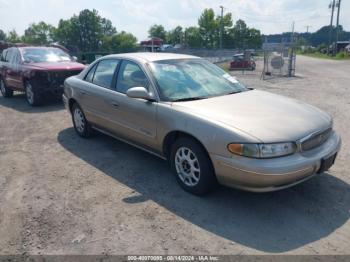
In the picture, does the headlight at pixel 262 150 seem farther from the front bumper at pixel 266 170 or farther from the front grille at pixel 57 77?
the front grille at pixel 57 77

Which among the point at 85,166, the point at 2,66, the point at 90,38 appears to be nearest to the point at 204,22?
the point at 90,38

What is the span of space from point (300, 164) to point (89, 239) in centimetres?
215

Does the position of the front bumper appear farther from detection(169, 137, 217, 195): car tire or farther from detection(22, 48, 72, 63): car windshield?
detection(22, 48, 72, 63): car windshield

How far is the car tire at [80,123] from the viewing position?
19.8ft

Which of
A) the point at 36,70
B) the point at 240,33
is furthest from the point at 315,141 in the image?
the point at 240,33

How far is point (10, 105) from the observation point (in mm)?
9852

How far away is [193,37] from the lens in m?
75.4

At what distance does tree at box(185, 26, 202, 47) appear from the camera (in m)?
74.8

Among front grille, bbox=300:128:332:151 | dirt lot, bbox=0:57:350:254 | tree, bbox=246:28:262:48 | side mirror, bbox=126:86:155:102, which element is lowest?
dirt lot, bbox=0:57:350:254

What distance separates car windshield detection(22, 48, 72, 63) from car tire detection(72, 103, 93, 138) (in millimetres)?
4319

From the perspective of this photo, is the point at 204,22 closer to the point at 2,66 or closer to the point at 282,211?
the point at 2,66

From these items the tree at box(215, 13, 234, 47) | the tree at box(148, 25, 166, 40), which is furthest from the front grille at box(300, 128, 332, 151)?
the tree at box(148, 25, 166, 40)

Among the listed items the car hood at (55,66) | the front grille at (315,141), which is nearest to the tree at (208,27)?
the car hood at (55,66)

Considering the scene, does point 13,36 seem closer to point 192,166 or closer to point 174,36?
point 174,36
